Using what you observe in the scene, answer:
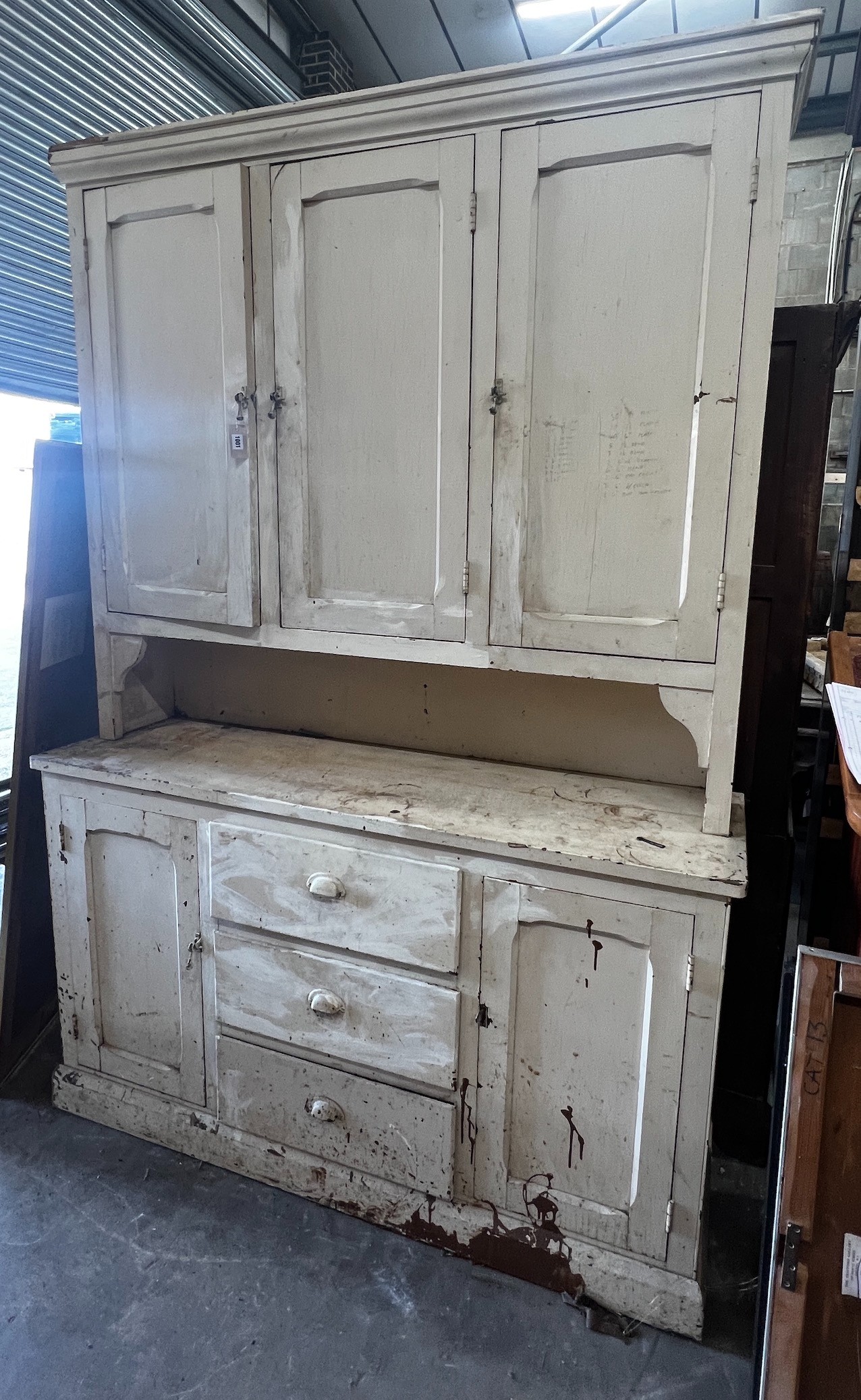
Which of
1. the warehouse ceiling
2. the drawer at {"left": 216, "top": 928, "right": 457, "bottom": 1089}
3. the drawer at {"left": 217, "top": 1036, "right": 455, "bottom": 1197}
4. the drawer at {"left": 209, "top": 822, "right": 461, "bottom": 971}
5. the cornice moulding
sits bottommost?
the drawer at {"left": 217, "top": 1036, "right": 455, "bottom": 1197}

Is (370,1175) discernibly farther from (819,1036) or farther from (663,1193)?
(819,1036)

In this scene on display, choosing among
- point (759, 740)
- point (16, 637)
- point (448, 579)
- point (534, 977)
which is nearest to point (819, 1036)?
point (534, 977)

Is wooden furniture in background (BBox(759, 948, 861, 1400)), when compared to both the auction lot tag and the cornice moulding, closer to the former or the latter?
the auction lot tag

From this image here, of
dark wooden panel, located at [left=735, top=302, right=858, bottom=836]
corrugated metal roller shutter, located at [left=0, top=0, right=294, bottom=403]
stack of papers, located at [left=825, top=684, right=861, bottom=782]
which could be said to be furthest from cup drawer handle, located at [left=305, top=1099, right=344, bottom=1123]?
corrugated metal roller shutter, located at [left=0, top=0, right=294, bottom=403]

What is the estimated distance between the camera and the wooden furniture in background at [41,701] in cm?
191

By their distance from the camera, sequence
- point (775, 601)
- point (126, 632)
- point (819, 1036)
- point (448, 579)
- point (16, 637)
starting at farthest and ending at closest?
point (16, 637) → point (126, 632) → point (775, 601) → point (448, 579) → point (819, 1036)

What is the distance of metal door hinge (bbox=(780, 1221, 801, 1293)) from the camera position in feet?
3.41

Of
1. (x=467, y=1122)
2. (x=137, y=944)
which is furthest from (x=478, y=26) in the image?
(x=467, y=1122)

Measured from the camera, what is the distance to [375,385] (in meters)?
1.59

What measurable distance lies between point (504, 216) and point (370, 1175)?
6.31ft

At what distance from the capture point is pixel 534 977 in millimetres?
1479

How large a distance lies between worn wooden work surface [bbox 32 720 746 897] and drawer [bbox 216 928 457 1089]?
1.04ft

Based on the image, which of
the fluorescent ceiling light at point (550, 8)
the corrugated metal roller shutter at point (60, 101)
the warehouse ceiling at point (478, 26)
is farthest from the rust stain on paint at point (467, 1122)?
the fluorescent ceiling light at point (550, 8)

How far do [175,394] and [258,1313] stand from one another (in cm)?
187
